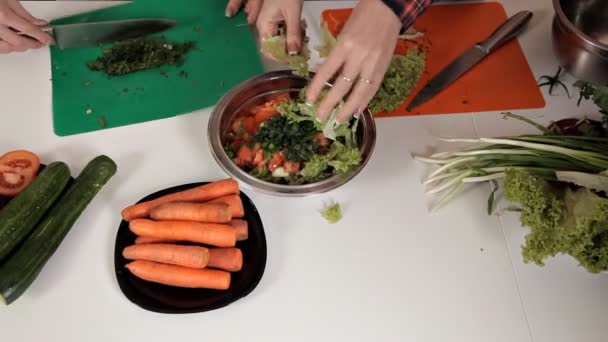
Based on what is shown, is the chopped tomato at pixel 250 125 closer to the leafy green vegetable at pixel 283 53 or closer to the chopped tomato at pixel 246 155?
the chopped tomato at pixel 246 155

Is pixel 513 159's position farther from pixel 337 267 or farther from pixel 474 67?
pixel 337 267

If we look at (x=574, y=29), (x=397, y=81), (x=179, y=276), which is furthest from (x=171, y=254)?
(x=574, y=29)

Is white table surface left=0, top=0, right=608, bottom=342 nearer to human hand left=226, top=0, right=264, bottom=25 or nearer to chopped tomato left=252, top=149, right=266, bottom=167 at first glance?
chopped tomato left=252, top=149, right=266, bottom=167

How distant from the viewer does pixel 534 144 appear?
4.66ft

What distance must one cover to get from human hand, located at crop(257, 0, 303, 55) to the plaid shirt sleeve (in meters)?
0.25

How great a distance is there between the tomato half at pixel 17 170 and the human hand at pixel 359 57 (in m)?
0.75

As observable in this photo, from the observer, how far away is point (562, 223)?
1238 millimetres

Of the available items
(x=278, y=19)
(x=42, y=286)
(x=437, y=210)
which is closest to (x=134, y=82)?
(x=278, y=19)

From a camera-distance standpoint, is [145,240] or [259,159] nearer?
[145,240]

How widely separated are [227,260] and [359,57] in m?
0.58

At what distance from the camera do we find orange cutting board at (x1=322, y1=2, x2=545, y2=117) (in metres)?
1.68

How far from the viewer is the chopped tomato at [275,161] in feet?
4.75

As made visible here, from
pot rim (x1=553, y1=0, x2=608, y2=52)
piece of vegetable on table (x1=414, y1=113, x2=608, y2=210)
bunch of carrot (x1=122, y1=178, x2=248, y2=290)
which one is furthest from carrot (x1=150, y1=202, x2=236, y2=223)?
pot rim (x1=553, y1=0, x2=608, y2=52)

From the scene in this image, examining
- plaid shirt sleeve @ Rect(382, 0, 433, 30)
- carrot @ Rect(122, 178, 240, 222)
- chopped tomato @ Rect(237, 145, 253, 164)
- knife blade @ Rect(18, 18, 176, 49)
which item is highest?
plaid shirt sleeve @ Rect(382, 0, 433, 30)
